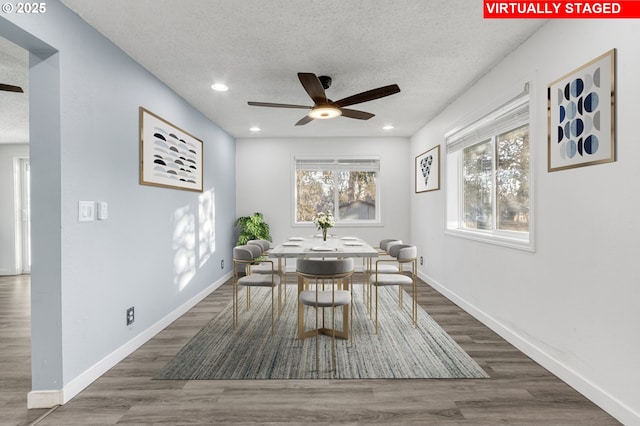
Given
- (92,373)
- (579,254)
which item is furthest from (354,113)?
(92,373)

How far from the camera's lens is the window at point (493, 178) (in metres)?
2.71

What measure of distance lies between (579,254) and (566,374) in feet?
2.66

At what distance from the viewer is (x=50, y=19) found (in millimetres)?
1840

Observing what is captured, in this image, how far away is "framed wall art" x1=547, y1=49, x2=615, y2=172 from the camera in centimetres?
175


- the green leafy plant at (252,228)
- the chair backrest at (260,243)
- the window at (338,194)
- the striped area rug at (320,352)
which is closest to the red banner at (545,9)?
the striped area rug at (320,352)

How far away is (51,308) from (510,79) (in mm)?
3794

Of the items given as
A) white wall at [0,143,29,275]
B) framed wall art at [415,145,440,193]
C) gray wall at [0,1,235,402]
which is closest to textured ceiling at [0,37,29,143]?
white wall at [0,143,29,275]

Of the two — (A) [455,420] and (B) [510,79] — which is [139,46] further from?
(A) [455,420]

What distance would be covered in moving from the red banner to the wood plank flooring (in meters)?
2.28

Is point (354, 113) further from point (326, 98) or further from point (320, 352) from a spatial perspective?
point (320, 352)

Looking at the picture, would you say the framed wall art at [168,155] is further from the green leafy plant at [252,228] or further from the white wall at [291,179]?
the white wall at [291,179]

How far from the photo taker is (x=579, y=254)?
1.96 meters

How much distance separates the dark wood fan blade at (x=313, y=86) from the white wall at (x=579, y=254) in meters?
1.62

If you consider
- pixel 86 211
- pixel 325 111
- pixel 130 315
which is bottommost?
pixel 130 315
